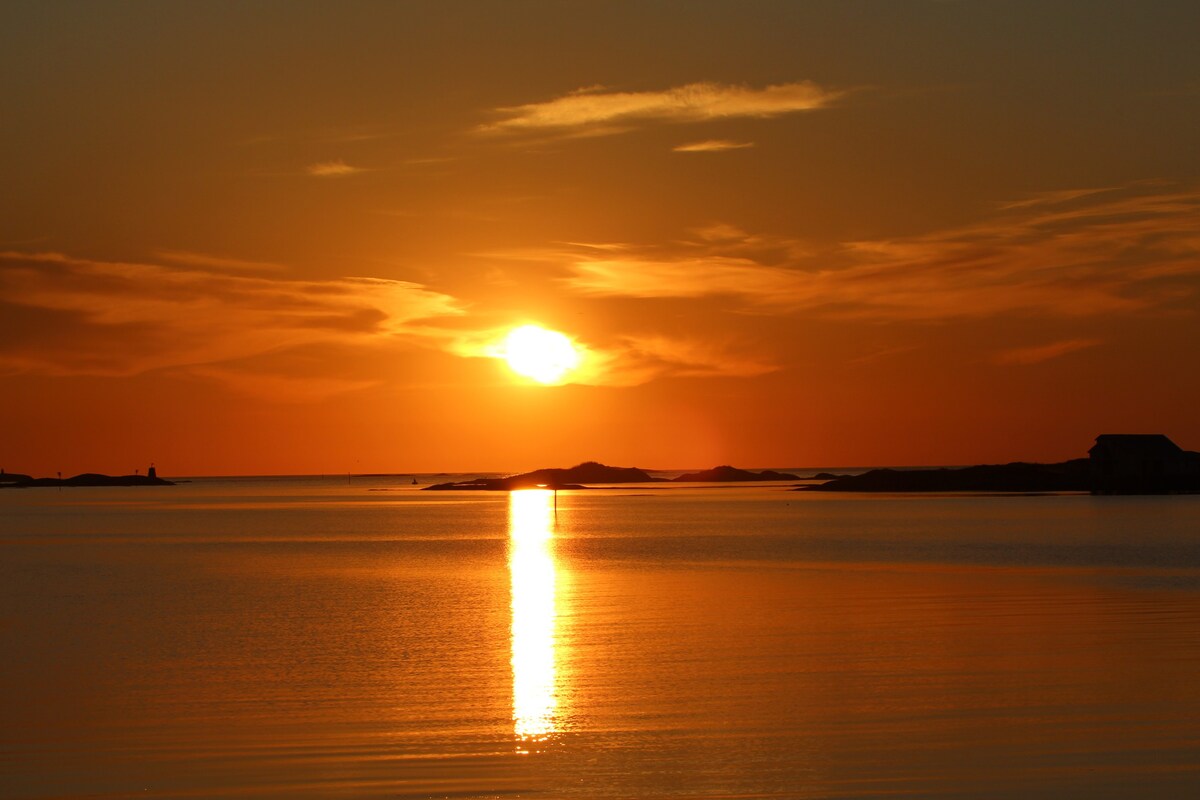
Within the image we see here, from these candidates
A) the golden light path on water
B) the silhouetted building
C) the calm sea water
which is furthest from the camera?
the silhouetted building

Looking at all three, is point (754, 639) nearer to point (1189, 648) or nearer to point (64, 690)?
point (1189, 648)

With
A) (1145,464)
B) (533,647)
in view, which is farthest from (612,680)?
(1145,464)

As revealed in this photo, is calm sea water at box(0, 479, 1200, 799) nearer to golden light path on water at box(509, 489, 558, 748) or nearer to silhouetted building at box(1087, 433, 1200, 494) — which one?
golden light path on water at box(509, 489, 558, 748)

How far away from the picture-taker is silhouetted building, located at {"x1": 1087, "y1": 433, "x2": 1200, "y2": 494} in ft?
415

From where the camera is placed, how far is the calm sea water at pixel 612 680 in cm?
1503

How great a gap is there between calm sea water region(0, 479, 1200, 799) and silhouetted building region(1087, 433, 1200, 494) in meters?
79.9

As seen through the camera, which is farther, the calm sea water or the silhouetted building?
the silhouetted building

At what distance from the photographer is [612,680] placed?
21828 mm

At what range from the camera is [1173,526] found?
75.1m

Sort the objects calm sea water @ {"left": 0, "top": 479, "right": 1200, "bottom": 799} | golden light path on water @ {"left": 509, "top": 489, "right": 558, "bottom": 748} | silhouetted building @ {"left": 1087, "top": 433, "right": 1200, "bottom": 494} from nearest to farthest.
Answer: calm sea water @ {"left": 0, "top": 479, "right": 1200, "bottom": 799} < golden light path on water @ {"left": 509, "top": 489, "right": 558, "bottom": 748} < silhouetted building @ {"left": 1087, "top": 433, "right": 1200, "bottom": 494}

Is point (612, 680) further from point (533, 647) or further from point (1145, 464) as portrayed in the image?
point (1145, 464)

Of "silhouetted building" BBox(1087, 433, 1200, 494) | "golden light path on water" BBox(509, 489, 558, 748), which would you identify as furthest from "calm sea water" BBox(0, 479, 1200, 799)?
"silhouetted building" BBox(1087, 433, 1200, 494)

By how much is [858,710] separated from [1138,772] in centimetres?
483

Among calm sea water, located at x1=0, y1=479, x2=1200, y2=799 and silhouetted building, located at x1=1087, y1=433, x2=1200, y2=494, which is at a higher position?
silhouetted building, located at x1=1087, y1=433, x2=1200, y2=494
